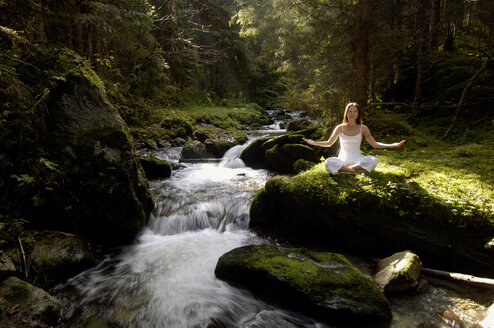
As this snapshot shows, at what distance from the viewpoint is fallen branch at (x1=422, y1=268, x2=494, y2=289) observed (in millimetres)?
3340

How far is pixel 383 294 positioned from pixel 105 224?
5151mm

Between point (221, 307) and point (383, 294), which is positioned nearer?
point (383, 294)

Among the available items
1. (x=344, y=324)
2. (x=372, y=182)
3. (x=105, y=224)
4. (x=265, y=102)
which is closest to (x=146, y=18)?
(x=105, y=224)

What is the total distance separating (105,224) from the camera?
16.7ft

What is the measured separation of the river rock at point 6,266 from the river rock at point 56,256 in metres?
0.44

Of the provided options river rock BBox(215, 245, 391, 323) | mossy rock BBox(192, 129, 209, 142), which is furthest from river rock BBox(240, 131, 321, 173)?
river rock BBox(215, 245, 391, 323)

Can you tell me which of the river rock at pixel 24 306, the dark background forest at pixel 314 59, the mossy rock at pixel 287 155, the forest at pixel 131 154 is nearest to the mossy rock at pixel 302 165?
→ the forest at pixel 131 154

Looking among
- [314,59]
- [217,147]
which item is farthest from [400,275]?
[217,147]

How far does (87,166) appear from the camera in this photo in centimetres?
489

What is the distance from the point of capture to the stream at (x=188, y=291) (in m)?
3.38

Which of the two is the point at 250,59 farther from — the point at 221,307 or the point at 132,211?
the point at 221,307

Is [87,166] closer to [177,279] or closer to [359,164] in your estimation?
[177,279]

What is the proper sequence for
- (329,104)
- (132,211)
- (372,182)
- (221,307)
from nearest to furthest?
(221,307)
(372,182)
(132,211)
(329,104)

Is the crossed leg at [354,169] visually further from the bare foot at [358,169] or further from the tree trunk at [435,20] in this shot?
the tree trunk at [435,20]
